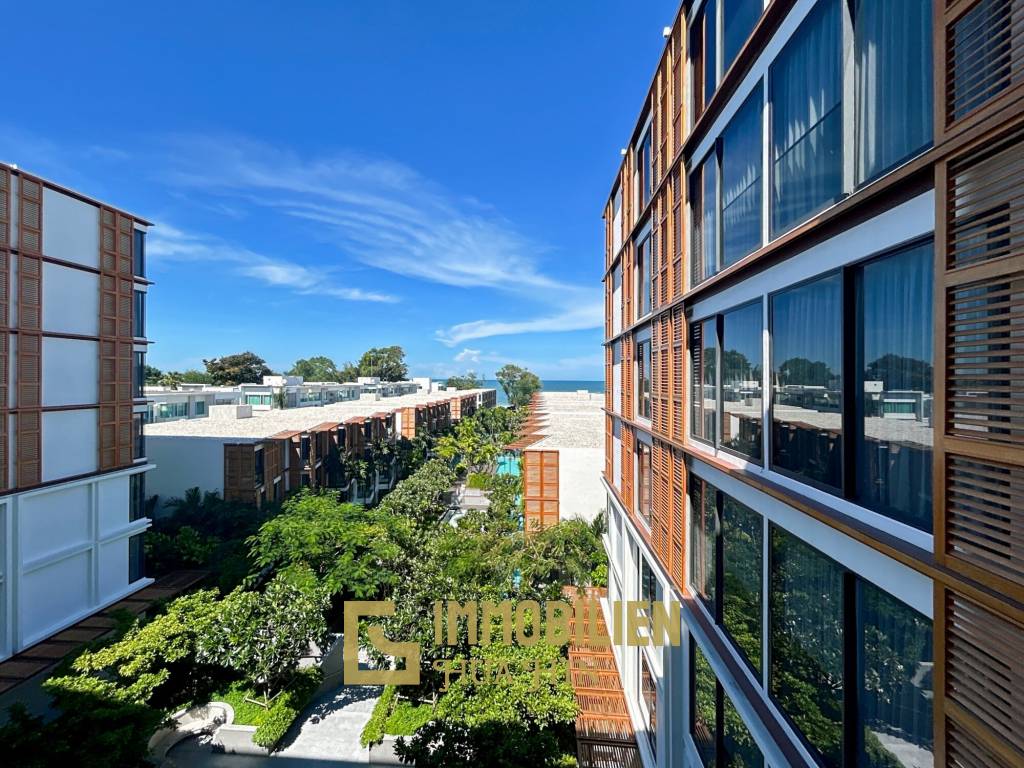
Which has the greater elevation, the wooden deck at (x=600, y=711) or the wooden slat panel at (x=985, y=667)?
the wooden slat panel at (x=985, y=667)

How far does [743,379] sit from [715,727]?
399 centimetres

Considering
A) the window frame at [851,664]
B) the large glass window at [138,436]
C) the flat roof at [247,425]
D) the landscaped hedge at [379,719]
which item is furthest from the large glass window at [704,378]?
the flat roof at [247,425]

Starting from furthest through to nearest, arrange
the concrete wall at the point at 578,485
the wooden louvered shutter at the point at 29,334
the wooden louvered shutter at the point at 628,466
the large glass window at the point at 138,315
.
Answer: the concrete wall at the point at 578,485 → the large glass window at the point at 138,315 → the wooden louvered shutter at the point at 29,334 → the wooden louvered shutter at the point at 628,466

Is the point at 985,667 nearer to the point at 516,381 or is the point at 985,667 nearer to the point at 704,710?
the point at 704,710

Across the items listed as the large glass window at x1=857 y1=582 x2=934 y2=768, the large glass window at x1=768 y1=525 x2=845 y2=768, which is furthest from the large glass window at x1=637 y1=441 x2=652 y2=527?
the large glass window at x1=857 y1=582 x2=934 y2=768

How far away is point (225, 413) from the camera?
85.5 ft

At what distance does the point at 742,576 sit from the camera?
4.70 metres

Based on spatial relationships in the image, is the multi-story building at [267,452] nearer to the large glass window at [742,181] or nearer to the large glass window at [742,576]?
the large glass window at [742,576]

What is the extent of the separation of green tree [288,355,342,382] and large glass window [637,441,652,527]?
3205 inches

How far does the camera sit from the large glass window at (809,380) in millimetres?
3178

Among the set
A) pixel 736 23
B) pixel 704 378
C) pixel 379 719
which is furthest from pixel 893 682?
pixel 379 719

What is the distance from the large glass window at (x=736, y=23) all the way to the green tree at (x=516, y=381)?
222ft

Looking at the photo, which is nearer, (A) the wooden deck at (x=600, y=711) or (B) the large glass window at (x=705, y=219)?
(B) the large glass window at (x=705, y=219)

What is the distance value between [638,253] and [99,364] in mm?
14185
